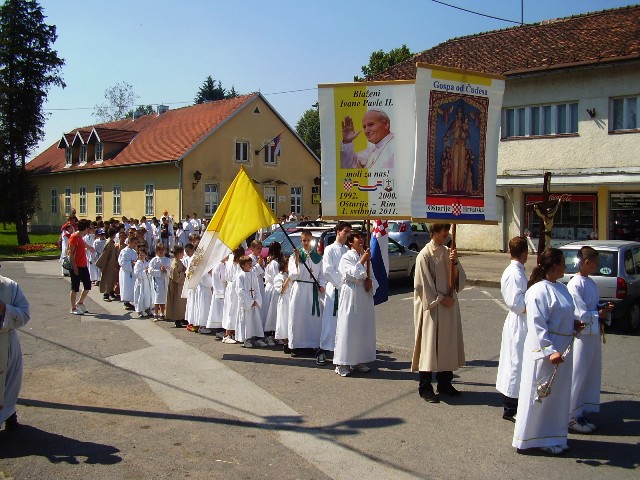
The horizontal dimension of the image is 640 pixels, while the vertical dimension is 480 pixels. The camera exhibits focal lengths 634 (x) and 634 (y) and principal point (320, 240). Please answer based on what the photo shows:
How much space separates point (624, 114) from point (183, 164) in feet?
71.7

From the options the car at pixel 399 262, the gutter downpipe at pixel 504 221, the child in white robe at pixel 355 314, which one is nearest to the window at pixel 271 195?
the gutter downpipe at pixel 504 221

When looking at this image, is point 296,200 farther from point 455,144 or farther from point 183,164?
point 455,144

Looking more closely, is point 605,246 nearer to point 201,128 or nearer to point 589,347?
point 589,347

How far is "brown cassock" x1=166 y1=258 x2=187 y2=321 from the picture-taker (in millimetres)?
12641

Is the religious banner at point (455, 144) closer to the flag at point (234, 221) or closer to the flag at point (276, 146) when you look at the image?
the flag at point (234, 221)

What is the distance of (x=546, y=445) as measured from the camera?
569cm

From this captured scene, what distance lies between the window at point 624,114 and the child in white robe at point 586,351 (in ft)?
60.7

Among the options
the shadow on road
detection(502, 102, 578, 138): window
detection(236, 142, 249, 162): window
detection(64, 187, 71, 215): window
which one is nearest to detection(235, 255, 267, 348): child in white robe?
the shadow on road

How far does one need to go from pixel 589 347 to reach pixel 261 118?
34335 millimetres

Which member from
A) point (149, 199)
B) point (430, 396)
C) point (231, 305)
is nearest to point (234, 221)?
point (231, 305)

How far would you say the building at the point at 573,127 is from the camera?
74.2 ft

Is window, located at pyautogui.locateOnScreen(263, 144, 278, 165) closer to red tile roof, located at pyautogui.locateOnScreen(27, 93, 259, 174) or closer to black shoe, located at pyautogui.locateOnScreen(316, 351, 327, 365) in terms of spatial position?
red tile roof, located at pyautogui.locateOnScreen(27, 93, 259, 174)

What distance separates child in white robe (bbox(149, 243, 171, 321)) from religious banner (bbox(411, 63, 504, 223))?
7.49 metres

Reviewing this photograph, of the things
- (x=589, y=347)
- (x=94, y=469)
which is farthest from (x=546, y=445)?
(x=94, y=469)
